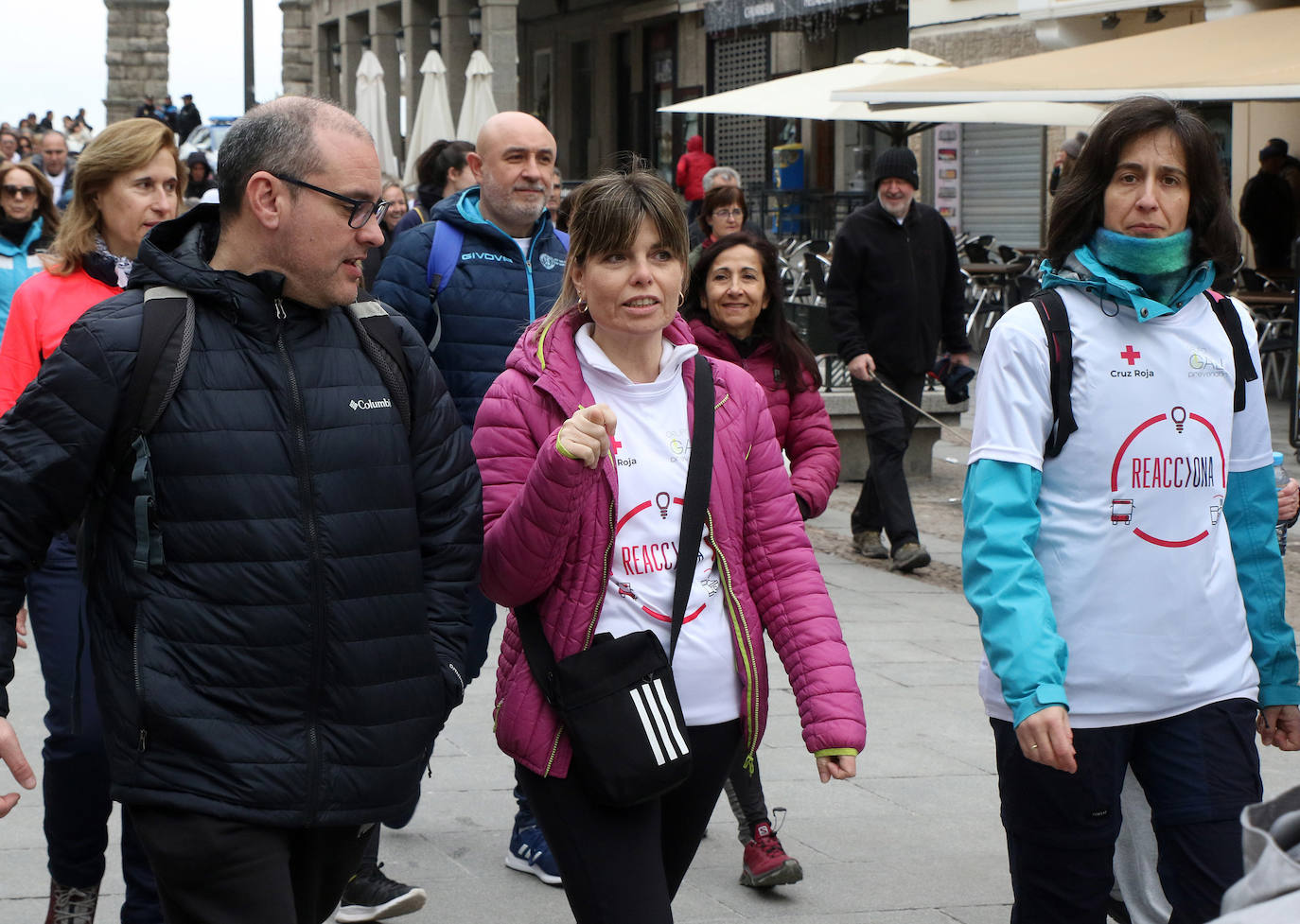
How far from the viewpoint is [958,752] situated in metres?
6.19

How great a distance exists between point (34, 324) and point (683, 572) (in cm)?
191

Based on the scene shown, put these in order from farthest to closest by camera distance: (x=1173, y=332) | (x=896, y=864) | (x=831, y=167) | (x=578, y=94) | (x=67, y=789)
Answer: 1. (x=578, y=94)
2. (x=831, y=167)
3. (x=896, y=864)
4. (x=67, y=789)
5. (x=1173, y=332)

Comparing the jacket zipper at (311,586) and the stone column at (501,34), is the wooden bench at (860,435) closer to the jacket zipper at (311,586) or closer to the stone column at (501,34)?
the jacket zipper at (311,586)

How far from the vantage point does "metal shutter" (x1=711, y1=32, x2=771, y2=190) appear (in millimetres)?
30344

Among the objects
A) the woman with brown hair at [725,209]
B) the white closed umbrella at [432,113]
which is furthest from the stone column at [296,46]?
the woman with brown hair at [725,209]

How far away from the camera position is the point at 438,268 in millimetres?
5070

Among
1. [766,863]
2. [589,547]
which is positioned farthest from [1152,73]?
[589,547]

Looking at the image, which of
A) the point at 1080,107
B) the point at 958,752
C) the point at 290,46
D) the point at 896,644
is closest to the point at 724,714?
the point at 958,752

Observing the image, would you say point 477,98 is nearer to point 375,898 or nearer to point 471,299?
point 471,299

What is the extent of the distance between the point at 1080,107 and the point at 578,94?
904 inches

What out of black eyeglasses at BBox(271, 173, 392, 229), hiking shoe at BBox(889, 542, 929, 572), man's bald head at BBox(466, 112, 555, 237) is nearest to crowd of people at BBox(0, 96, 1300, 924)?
black eyeglasses at BBox(271, 173, 392, 229)

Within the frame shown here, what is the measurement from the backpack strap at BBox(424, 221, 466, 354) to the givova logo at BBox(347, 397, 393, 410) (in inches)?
82.3

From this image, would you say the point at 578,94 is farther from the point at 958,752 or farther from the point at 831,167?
the point at 958,752

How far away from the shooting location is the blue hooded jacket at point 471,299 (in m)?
5.05
